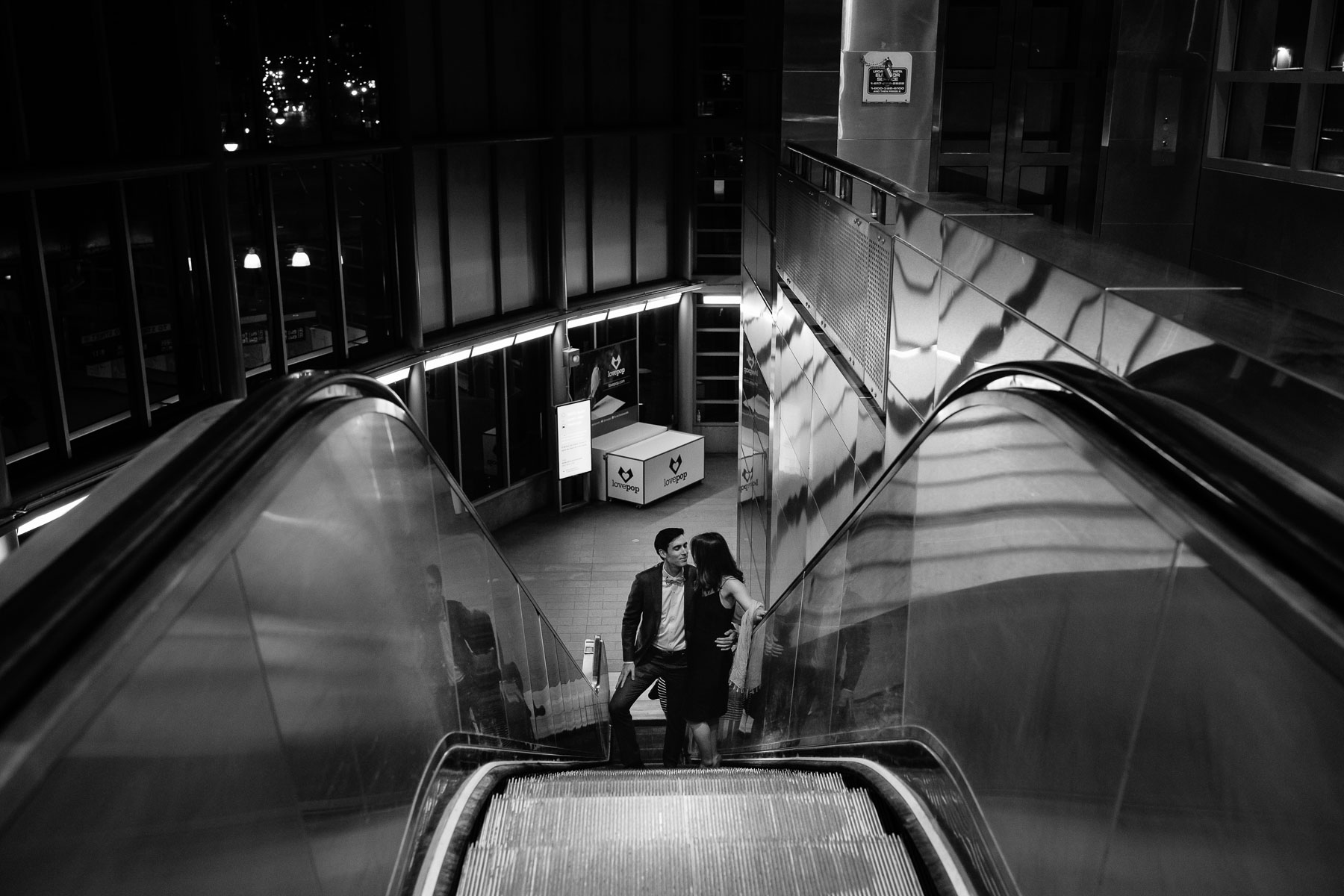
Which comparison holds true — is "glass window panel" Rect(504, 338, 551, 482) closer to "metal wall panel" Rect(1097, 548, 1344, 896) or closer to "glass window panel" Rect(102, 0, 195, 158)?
"glass window panel" Rect(102, 0, 195, 158)

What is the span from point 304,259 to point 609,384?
793 cm

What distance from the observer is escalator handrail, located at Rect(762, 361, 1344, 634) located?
1.59 meters

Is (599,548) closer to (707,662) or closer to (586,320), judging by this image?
(586,320)

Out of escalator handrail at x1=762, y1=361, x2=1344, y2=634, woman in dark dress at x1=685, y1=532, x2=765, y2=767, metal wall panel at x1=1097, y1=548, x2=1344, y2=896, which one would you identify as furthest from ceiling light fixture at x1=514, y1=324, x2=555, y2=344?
metal wall panel at x1=1097, y1=548, x2=1344, y2=896

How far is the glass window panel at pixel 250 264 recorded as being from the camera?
12.8 meters

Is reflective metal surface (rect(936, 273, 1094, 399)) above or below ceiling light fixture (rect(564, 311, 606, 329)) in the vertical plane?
above

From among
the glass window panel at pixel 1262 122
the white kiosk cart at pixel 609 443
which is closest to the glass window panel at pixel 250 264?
the white kiosk cart at pixel 609 443

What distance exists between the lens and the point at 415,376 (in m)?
16.1

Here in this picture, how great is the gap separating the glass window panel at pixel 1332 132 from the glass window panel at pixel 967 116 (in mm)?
3746

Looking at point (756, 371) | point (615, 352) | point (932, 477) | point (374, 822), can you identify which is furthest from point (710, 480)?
point (374, 822)

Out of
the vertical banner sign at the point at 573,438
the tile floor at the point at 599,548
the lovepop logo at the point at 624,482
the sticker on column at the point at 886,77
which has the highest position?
the sticker on column at the point at 886,77

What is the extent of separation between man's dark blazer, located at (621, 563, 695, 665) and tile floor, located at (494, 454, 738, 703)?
576cm

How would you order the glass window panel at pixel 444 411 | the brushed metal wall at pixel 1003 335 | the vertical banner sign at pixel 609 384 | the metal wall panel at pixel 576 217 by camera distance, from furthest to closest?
the vertical banner sign at pixel 609 384 < the metal wall panel at pixel 576 217 < the glass window panel at pixel 444 411 < the brushed metal wall at pixel 1003 335

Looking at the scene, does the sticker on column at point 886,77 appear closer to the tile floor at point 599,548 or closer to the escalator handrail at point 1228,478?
the tile floor at point 599,548
